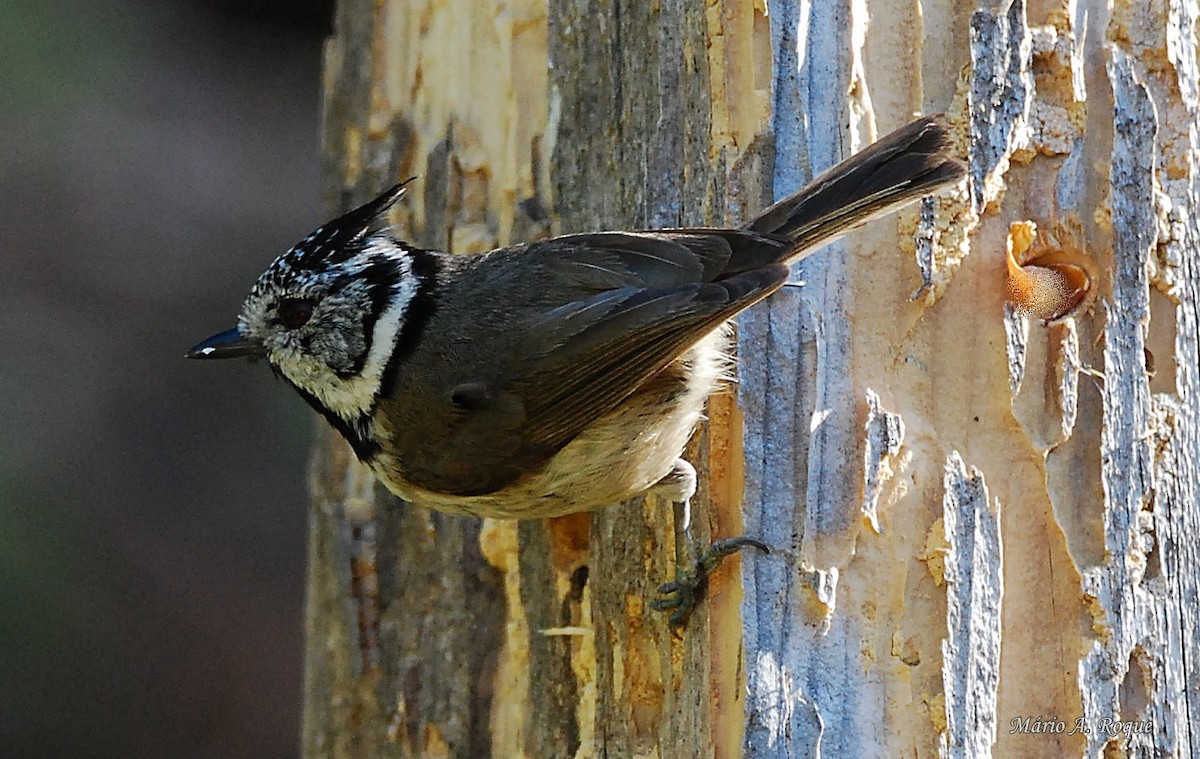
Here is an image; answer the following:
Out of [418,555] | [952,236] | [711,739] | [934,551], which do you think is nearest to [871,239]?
[952,236]

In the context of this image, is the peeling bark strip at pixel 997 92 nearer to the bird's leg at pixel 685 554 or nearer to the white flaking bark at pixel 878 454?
the white flaking bark at pixel 878 454

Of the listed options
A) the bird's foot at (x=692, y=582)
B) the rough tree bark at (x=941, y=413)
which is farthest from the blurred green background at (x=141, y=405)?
the bird's foot at (x=692, y=582)

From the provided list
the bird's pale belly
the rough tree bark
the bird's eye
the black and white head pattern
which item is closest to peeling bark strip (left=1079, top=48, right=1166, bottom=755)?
the rough tree bark

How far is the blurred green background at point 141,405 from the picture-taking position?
16.4 ft

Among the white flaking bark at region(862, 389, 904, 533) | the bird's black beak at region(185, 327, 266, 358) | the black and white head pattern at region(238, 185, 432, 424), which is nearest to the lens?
the white flaking bark at region(862, 389, 904, 533)

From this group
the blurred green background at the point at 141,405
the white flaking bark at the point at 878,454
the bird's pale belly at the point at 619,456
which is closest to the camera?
the white flaking bark at the point at 878,454

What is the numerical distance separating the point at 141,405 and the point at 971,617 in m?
3.82

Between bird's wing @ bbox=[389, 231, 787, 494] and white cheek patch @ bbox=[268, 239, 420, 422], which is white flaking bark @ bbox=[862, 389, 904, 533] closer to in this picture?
bird's wing @ bbox=[389, 231, 787, 494]

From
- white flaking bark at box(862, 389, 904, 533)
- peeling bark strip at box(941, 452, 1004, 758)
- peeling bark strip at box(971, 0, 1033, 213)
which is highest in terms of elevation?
peeling bark strip at box(971, 0, 1033, 213)

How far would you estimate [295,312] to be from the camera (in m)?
2.93

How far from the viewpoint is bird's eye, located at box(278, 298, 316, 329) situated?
2916mm

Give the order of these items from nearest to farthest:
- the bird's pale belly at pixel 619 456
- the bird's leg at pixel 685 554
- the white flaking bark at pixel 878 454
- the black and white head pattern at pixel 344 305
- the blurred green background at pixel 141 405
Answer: the white flaking bark at pixel 878 454 < the bird's leg at pixel 685 554 < the bird's pale belly at pixel 619 456 < the black and white head pattern at pixel 344 305 < the blurred green background at pixel 141 405

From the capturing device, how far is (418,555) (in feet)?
10.6

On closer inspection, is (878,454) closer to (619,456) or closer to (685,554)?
(685,554)
